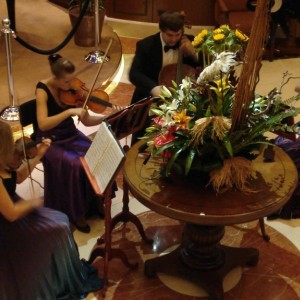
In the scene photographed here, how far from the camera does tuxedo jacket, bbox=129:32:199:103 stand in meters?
4.46

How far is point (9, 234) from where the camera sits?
10.9 ft

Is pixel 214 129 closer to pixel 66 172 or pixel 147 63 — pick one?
pixel 66 172

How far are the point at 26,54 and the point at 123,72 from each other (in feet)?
3.93

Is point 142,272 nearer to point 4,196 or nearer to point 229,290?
point 229,290

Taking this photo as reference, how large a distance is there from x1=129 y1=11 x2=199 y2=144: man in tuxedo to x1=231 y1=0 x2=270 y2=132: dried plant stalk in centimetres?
129

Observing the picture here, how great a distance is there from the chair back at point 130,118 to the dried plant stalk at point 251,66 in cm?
79

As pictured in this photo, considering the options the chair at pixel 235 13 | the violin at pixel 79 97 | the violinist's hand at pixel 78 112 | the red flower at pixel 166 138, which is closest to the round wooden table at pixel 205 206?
the red flower at pixel 166 138

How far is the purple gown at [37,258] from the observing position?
3279mm

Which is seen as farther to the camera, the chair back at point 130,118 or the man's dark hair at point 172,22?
the man's dark hair at point 172,22

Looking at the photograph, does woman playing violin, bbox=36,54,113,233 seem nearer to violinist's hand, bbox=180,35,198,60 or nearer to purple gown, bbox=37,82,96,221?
purple gown, bbox=37,82,96,221

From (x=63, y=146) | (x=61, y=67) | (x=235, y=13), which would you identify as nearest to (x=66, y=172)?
(x=63, y=146)

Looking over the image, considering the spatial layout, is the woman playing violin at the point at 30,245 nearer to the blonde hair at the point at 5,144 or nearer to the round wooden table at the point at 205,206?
the blonde hair at the point at 5,144

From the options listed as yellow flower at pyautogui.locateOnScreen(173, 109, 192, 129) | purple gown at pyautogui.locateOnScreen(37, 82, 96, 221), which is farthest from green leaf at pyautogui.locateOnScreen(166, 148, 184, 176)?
purple gown at pyautogui.locateOnScreen(37, 82, 96, 221)

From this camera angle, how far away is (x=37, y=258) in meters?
3.34
